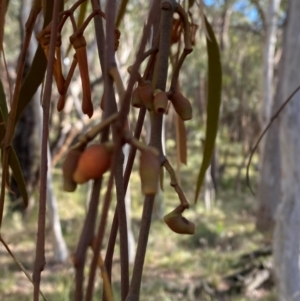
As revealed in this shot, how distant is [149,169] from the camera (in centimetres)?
13

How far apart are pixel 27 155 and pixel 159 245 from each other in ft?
3.44

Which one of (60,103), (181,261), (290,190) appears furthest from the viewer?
(181,261)

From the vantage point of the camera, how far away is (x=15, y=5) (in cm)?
469

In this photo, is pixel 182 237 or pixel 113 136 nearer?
pixel 113 136

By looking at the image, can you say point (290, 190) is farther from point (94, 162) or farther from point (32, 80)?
point (94, 162)

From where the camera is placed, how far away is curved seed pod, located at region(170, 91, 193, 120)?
18cm

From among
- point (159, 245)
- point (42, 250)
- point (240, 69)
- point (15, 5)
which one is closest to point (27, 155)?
point (159, 245)

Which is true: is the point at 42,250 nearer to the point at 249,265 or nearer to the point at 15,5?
the point at 249,265

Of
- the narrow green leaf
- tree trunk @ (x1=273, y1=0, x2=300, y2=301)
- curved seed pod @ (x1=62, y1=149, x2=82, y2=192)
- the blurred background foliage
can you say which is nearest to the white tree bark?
the blurred background foliage

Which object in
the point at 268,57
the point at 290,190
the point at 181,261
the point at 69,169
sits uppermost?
the point at 268,57

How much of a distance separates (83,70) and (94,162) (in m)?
0.10

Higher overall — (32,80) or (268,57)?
(268,57)

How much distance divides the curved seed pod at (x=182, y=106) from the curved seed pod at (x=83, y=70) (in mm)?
44

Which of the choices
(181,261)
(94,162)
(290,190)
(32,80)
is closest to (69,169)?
(94,162)
